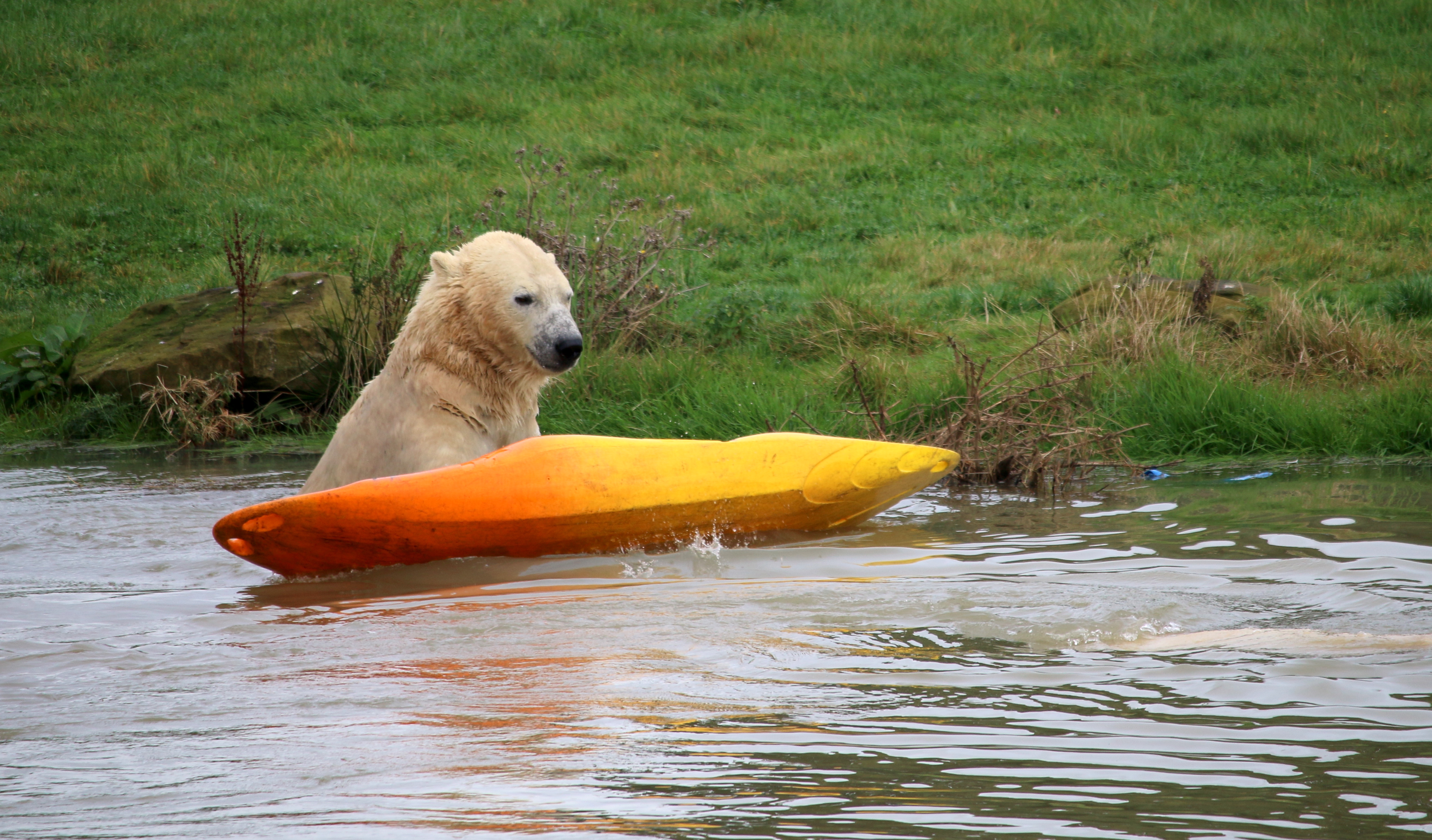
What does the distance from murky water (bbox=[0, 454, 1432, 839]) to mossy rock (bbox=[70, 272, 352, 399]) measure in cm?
365

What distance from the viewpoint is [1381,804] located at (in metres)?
2.34

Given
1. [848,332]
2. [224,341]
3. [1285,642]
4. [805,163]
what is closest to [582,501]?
[1285,642]

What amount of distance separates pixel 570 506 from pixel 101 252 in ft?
34.6

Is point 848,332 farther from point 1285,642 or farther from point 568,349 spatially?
point 1285,642

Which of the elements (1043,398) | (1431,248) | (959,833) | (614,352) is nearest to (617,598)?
(959,833)

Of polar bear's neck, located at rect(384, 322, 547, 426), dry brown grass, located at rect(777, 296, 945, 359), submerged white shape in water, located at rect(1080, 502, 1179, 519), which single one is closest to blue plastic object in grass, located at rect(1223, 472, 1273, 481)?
submerged white shape in water, located at rect(1080, 502, 1179, 519)

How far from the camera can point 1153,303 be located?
8.39 m

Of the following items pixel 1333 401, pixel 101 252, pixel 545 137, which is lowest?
pixel 1333 401

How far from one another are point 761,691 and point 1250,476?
4.34 meters

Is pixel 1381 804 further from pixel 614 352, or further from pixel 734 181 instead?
pixel 734 181

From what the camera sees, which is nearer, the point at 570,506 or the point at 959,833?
the point at 959,833

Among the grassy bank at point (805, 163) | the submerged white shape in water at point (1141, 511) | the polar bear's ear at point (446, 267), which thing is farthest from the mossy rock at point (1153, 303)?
the polar bear's ear at point (446, 267)

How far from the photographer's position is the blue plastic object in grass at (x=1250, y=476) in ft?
21.5

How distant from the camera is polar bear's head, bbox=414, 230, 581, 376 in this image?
535 centimetres
